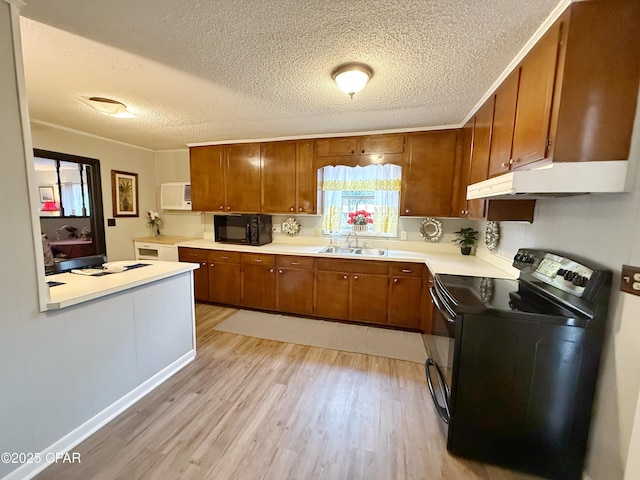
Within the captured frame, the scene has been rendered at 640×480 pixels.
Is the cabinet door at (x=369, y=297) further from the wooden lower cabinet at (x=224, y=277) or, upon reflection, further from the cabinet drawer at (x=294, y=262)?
the wooden lower cabinet at (x=224, y=277)

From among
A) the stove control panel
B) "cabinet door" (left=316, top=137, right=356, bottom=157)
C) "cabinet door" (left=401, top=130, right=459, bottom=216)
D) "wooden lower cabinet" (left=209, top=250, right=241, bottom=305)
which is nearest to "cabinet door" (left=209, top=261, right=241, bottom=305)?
"wooden lower cabinet" (left=209, top=250, right=241, bottom=305)

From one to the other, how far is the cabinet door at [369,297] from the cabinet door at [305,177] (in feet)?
3.56

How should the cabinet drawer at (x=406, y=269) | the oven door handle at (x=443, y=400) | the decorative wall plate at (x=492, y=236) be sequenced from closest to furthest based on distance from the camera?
the oven door handle at (x=443, y=400) → the decorative wall plate at (x=492, y=236) → the cabinet drawer at (x=406, y=269)

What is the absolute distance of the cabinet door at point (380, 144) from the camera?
3.10m

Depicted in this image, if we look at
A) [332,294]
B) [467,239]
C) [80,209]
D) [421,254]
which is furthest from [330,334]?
[80,209]

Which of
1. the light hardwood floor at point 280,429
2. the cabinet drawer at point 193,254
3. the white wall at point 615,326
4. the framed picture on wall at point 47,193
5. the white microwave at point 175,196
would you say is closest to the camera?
the white wall at point 615,326

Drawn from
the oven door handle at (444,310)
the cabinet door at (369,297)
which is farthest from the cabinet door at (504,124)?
the cabinet door at (369,297)

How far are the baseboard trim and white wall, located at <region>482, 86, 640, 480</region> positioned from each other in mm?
2698

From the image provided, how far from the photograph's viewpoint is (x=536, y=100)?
1.39 meters

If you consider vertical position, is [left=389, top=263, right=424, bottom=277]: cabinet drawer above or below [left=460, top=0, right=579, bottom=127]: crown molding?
below

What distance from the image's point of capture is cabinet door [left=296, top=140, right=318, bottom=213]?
3.41m

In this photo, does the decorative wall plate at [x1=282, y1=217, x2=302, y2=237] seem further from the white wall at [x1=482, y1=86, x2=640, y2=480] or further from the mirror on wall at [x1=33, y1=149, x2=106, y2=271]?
the white wall at [x1=482, y1=86, x2=640, y2=480]

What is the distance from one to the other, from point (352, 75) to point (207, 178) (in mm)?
2820

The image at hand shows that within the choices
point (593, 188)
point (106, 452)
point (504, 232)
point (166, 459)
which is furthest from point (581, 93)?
point (106, 452)
